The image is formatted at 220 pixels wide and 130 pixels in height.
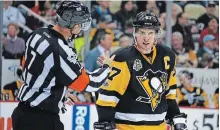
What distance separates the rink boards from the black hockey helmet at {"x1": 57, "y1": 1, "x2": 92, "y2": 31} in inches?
78.8

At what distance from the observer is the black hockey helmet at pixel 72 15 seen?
3156mm

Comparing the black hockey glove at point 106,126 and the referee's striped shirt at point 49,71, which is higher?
the referee's striped shirt at point 49,71

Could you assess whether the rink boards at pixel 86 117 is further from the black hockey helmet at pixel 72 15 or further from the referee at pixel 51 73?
the black hockey helmet at pixel 72 15

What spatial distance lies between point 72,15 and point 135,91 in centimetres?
52

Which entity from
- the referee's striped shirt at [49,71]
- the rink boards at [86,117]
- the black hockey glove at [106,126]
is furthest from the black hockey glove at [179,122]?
the rink boards at [86,117]

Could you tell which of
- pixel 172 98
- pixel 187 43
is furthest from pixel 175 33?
pixel 172 98

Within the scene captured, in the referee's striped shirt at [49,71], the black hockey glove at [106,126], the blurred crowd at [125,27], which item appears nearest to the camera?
the referee's striped shirt at [49,71]

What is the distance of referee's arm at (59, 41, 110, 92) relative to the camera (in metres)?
3.11

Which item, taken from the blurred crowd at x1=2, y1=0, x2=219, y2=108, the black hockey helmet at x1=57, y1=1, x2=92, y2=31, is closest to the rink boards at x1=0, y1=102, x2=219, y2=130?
the blurred crowd at x1=2, y1=0, x2=219, y2=108

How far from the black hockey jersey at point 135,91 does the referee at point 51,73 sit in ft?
0.49

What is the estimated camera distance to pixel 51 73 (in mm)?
3086

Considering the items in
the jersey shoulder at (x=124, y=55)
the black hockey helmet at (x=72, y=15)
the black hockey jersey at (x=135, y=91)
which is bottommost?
the black hockey jersey at (x=135, y=91)

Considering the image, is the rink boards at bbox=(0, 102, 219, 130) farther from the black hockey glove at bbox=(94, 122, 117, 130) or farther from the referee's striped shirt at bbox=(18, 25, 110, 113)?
the referee's striped shirt at bbox=(18, 25, 110, 113)

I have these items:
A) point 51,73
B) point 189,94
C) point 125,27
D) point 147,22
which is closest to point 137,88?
point 147,22
